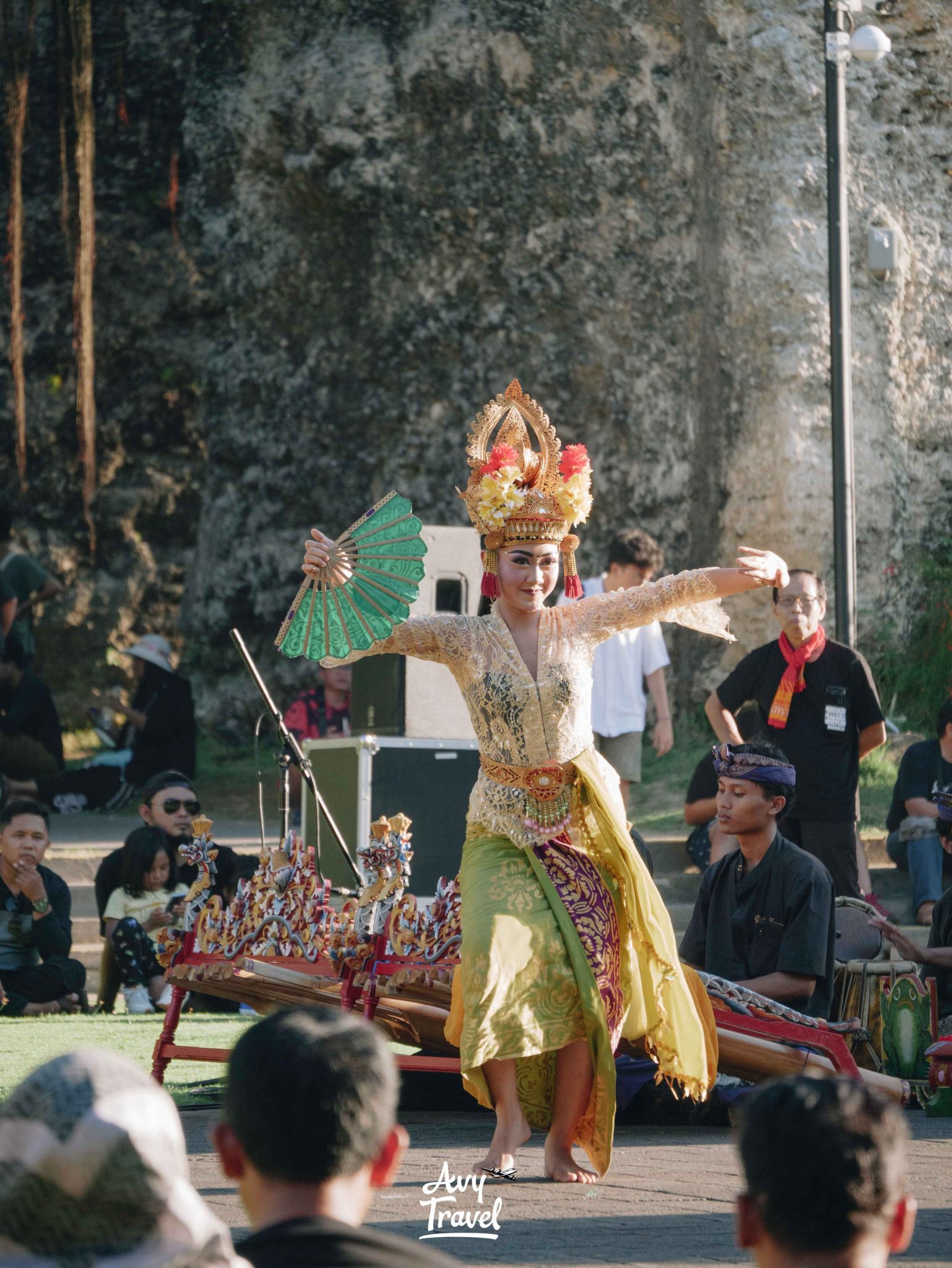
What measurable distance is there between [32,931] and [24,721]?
3.16 meters

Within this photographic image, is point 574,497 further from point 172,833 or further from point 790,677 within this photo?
point 172,833

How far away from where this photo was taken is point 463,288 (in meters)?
14.1

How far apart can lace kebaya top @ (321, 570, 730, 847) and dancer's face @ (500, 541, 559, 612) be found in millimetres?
67

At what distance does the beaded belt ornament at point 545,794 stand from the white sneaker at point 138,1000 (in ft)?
10.7

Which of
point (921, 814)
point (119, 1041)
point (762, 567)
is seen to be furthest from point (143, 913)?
point (762, 567)

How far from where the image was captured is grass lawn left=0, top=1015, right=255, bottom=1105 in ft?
19.0

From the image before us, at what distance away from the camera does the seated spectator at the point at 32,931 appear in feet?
24.2

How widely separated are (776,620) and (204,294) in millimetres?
5763

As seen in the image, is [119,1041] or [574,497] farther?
[119,1041]

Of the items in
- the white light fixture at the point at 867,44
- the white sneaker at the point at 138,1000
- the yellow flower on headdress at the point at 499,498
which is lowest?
the white sneaker at the point at 138,1000

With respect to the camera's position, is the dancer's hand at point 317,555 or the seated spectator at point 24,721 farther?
the seated spectator at point 24,721

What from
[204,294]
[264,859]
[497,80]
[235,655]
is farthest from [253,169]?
[264,859]

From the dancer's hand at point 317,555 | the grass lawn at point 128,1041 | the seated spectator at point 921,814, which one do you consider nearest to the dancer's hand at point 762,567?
the dancer's hand at point 317,555

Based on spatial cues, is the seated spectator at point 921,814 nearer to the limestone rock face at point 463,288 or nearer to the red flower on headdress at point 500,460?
the red flower on headdress at point 500,460
